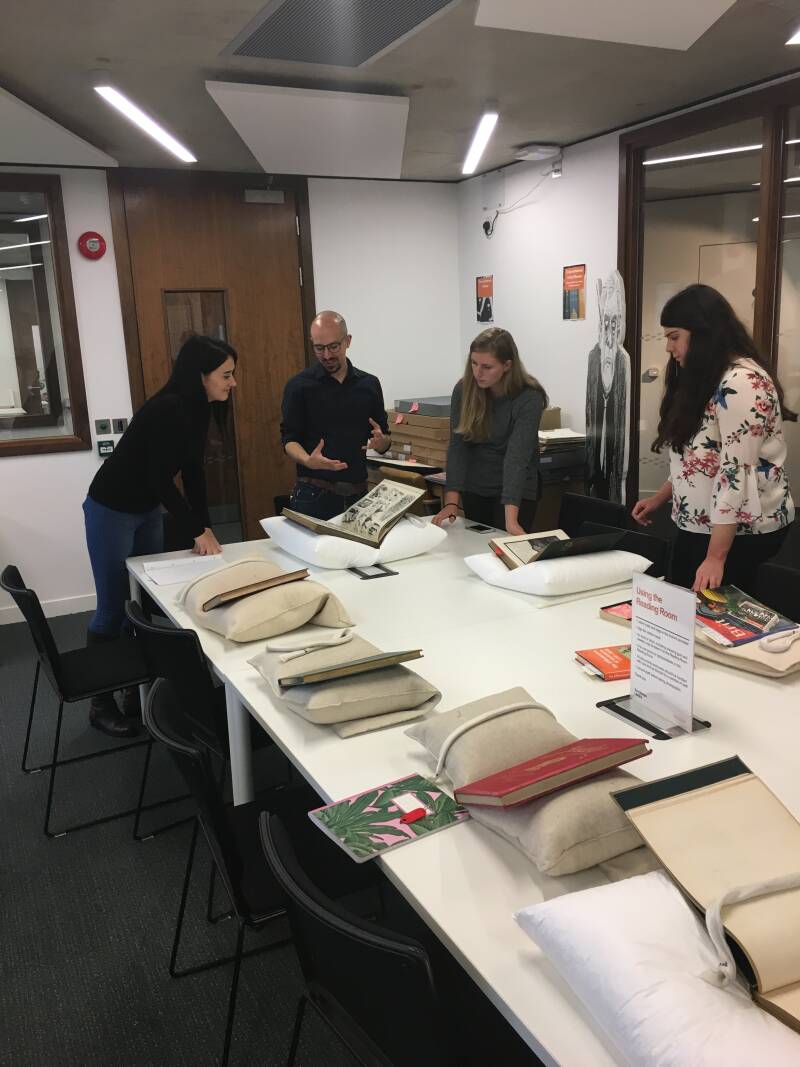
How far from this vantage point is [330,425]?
153 inches

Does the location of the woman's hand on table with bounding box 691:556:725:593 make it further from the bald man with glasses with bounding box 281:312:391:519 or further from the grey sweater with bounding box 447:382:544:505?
the bald man with glasses with bounding box 281:312:391:519

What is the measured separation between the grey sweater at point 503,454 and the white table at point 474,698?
1.65ft

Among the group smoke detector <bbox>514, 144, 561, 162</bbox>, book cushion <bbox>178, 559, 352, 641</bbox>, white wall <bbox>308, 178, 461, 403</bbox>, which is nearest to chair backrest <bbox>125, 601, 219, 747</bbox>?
book cushion <bbox>178, 559, 352, 641</bbox>

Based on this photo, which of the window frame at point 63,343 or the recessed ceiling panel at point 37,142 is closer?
the recessed ceiling panel at point 37,142

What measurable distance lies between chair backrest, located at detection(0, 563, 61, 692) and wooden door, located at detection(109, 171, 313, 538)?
101 inches

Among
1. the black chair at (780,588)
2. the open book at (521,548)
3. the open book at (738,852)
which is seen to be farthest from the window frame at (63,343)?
the open book at (738,852)

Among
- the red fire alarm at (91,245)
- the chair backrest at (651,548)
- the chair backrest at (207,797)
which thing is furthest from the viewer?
the red fire alarm at (91,245)

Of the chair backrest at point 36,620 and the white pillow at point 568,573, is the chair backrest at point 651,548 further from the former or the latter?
the chair backrest at point 36,620

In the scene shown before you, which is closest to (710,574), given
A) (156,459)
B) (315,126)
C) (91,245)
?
(156,459)

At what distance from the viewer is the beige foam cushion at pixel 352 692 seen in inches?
66.3

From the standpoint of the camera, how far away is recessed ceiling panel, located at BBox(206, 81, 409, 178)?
10.6 ft

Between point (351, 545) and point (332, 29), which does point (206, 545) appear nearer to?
point (351, 545)

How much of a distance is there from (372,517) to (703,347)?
4.16 ft

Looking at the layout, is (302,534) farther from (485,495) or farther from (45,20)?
(45,20)
